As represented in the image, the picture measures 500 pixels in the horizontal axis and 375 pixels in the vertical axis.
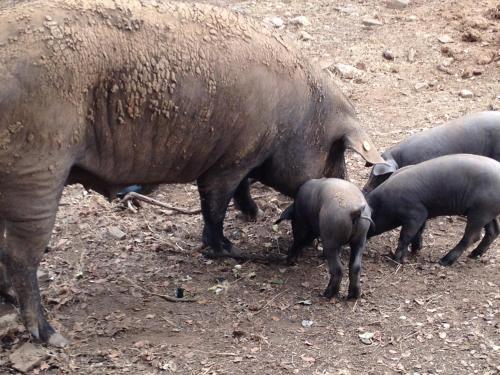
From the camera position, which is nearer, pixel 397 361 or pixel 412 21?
pixel 397 361

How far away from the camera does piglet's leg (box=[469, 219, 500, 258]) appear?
19.4 feet

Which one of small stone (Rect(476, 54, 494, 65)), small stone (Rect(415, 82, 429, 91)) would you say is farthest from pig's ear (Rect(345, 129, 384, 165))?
small stone (Rect(476, 54, 494, 65))

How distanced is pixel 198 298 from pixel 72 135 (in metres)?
1.56

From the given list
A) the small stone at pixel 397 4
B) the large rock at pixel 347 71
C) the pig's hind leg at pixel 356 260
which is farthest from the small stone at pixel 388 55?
the pig's hind leg at pixel 356 260

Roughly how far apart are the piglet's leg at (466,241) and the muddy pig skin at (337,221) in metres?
0.87

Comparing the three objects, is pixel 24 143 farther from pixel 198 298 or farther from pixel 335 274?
pixel 335 274

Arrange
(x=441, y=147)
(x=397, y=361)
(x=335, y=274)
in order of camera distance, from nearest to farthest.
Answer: (x=397, y=361), (x=335, y=274), (x=441, y=147)

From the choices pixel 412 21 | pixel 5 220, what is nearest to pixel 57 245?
pixel 5 220

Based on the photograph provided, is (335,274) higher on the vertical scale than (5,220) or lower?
lower

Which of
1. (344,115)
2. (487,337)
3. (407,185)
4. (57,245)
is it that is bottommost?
(57,245)

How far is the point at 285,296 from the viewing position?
17.7 feet

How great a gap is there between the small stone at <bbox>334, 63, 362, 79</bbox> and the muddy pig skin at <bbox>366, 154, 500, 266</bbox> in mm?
3221

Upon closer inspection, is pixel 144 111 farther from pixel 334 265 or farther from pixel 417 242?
pixel 417 242

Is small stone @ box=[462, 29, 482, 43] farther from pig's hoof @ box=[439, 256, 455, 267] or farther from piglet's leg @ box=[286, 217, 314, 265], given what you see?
piglet's leg @ box=[286, 217, 314, 265]
